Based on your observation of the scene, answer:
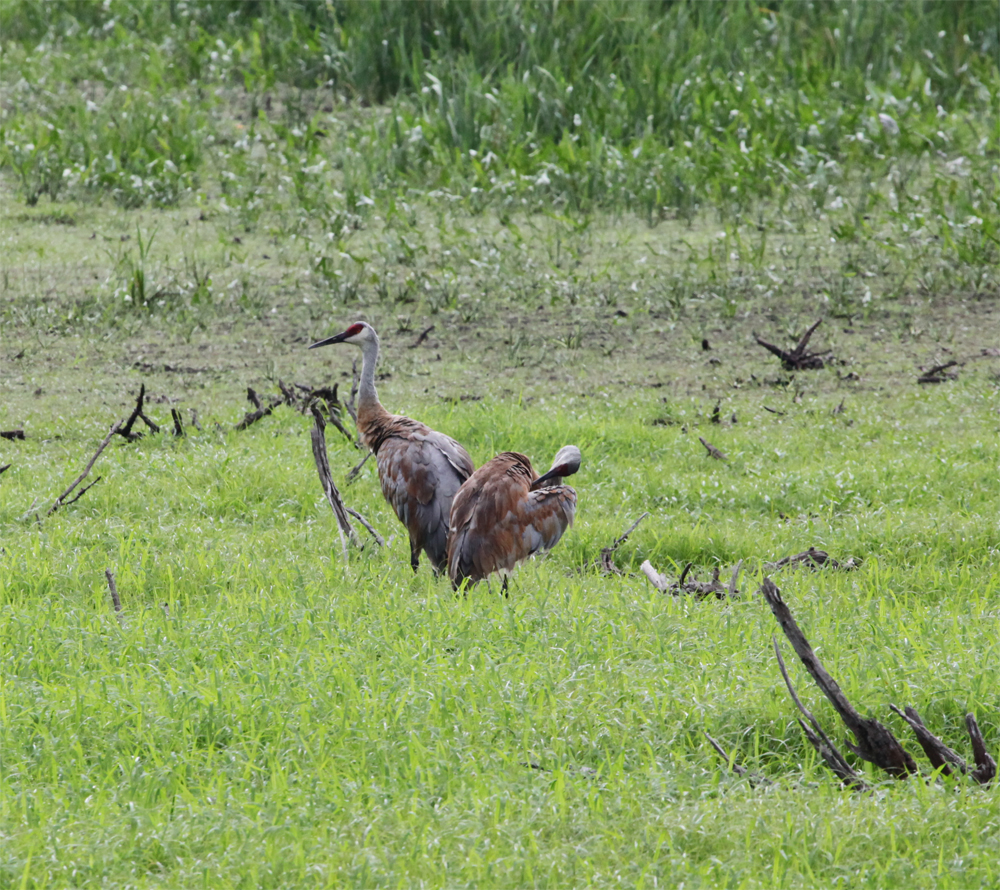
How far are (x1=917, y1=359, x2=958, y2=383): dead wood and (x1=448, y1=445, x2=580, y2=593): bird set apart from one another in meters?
3.97

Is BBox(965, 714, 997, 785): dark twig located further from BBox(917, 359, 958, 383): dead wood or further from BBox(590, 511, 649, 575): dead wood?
BBox(917, 359, 958, 383): dead wood

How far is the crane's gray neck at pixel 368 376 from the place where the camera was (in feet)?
22.4

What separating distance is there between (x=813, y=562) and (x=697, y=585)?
0.68 metres

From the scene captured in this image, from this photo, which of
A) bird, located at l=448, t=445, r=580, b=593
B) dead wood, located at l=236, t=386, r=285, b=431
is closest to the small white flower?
dead wood, located at l=236, t=386, r=285, b=431

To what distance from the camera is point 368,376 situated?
7.03 metres

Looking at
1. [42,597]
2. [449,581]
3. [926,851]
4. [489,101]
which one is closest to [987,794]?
[926,851]

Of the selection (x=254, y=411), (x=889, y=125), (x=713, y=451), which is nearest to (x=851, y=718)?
(x=713, y=451)

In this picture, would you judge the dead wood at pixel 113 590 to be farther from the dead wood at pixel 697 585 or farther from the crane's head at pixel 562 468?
the dead wood at pixel 697 585

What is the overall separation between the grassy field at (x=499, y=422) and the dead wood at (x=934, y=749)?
13 cm

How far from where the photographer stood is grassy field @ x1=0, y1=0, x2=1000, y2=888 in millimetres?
3699

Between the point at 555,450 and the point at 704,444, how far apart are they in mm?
830

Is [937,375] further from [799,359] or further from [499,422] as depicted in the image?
[499,422]

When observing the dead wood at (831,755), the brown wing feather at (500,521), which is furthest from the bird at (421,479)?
the dead wood at (831,755)

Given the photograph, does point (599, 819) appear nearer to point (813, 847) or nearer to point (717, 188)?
point (813, 847)
